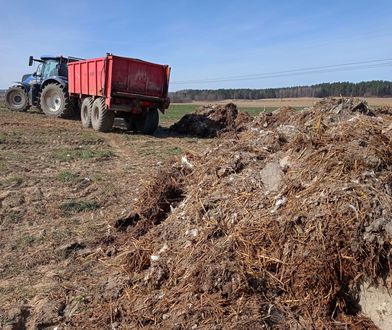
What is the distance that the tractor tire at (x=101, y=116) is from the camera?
1373cm

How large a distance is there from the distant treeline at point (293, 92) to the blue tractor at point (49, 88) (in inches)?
1998

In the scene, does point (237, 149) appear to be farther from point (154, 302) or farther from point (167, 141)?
point (167, 141)

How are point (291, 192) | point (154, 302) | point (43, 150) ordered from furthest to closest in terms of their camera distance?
point (43, 150) → point (291, 192) → point (154, 302)

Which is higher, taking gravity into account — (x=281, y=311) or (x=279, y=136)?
(x=279, y=136)

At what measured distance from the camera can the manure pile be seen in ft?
10.8

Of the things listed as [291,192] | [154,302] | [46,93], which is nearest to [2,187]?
[154,302]

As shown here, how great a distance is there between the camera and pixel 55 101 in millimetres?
17797

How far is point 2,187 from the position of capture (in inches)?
276

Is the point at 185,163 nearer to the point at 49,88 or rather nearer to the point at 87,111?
the point at 87,111

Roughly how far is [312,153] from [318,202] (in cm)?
74

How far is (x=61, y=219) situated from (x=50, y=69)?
1416 centimetres

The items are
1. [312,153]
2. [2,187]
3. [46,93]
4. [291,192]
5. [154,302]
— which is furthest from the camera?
[46,93]

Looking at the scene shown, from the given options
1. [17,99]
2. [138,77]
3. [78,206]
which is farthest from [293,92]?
[78,206]

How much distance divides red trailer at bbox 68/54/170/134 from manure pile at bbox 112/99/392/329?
914 cm
